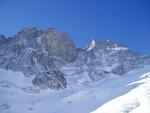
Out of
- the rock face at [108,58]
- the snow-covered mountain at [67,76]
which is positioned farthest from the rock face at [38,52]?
the rock face at [108,58]

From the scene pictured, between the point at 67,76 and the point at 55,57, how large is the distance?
1539 centimetres

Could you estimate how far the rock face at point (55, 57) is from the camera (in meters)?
103

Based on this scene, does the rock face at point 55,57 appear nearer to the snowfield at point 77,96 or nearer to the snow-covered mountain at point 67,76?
the snow-covered mountain at point 67,76

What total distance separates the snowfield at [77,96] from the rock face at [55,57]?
11.4ft

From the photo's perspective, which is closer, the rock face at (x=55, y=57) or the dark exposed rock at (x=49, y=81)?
the dark exposed rock at (x=49, y=81)

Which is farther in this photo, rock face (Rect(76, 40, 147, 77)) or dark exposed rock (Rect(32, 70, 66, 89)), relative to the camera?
rock face (Rect(76, 40, 147, 77))

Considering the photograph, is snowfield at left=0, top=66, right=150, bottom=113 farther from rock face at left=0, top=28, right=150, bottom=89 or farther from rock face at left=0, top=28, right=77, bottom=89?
rock face at left=0, top=28, right=77, bottom=89

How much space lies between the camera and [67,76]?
345 feet

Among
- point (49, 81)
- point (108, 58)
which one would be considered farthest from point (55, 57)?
point (49, 81)

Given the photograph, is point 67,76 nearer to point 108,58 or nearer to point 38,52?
point 38,52

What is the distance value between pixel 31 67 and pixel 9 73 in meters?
6.55

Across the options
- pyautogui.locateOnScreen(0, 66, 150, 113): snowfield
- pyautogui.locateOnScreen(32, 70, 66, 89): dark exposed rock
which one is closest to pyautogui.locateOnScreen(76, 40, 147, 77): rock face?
pyautogui.locateOnScreen(0, 66, 150, 113): snowfield

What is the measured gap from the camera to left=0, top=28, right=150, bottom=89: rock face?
103 metres

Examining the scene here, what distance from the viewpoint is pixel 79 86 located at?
311 ft
